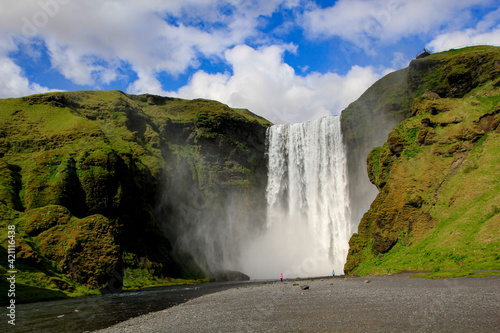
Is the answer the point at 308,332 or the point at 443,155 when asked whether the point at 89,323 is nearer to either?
the point at 308,332

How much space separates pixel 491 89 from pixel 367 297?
4145 cm

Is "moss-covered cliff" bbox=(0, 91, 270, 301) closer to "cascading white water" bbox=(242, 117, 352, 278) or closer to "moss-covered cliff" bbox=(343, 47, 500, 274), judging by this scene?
"cascading white water" bbox=(242, 117, 352, 278)

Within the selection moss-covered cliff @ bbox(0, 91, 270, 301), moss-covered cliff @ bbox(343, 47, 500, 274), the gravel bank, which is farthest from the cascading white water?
the gravel bank

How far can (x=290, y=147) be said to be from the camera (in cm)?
7819

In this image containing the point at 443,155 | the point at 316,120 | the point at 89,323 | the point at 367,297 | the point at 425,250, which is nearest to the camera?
the point at 367,297

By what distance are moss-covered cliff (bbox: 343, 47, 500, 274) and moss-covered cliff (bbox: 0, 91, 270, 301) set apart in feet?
111

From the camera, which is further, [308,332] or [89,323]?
[89,323]

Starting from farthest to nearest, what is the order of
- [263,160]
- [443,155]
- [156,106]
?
[156,106] → [263,160] → [443,155]

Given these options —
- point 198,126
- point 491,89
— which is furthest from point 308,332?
point 198,126

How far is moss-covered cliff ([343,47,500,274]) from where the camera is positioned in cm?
2509

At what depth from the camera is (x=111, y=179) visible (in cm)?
5272

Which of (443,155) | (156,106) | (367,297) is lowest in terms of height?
(367,297)

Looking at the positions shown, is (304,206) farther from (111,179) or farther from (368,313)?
(368,313)

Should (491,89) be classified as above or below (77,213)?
above
